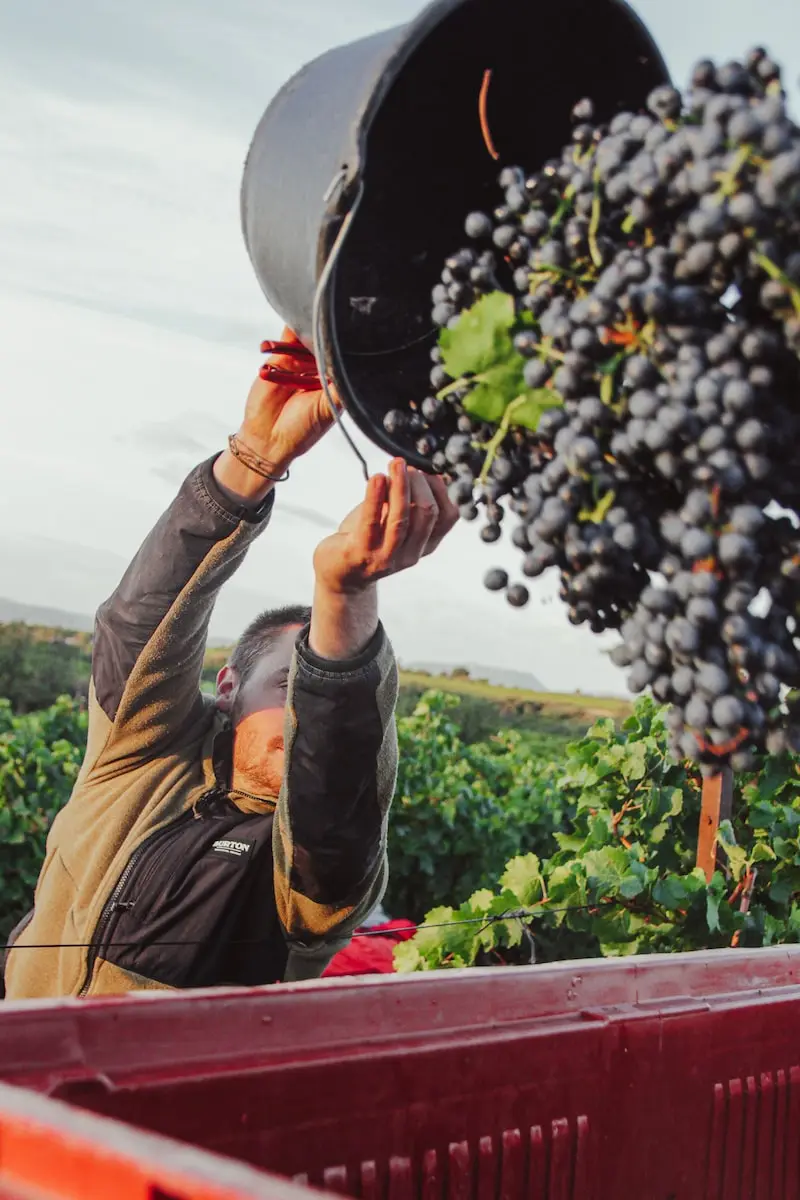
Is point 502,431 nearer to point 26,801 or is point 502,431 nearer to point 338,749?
point 338,749

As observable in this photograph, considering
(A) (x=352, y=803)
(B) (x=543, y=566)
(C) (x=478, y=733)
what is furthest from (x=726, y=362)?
(C) (x=478, y=733)

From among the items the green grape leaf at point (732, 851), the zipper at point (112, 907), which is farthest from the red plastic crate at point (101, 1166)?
the green grape leaf at point (732, 851)

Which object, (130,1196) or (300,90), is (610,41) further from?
(130,1196)

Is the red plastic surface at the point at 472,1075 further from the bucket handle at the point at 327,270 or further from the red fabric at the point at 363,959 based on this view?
the red fabric at the point at 363,959

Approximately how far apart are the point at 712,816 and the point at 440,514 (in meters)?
1.91

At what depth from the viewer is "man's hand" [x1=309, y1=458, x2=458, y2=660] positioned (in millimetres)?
2014

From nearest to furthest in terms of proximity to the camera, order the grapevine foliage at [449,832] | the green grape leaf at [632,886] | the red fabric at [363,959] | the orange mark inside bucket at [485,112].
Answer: the orange mark inside bucket at [485,112] < the green grape leaf at [632,886] < the red fabric at [363,959] < the grapevine foliage at [449,832]

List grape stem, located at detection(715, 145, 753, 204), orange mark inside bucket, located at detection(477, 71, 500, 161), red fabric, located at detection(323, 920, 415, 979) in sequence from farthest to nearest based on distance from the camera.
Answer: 1. red fabric, located at detection(323, 920, 415, 979)
2. orange mark inside bucket, located at detection(477, 71, 500, 161)
3. grape stem, located at detection(715, 145, 753, 204)

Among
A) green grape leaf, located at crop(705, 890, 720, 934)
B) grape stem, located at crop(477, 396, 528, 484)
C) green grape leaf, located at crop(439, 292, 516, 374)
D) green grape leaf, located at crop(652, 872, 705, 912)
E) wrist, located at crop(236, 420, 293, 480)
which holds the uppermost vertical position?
wrist, located at crop(236, 420, 293, 480)

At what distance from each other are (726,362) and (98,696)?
189 cm

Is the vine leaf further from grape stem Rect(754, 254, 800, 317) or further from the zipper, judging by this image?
the zipper

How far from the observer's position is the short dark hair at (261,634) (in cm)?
286

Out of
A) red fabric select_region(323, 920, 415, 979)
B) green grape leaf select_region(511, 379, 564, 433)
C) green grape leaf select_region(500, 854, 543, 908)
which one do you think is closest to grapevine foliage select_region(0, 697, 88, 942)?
red fabric select_region(323, 920, 415, 979)

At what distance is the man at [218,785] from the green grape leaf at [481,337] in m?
0.95
